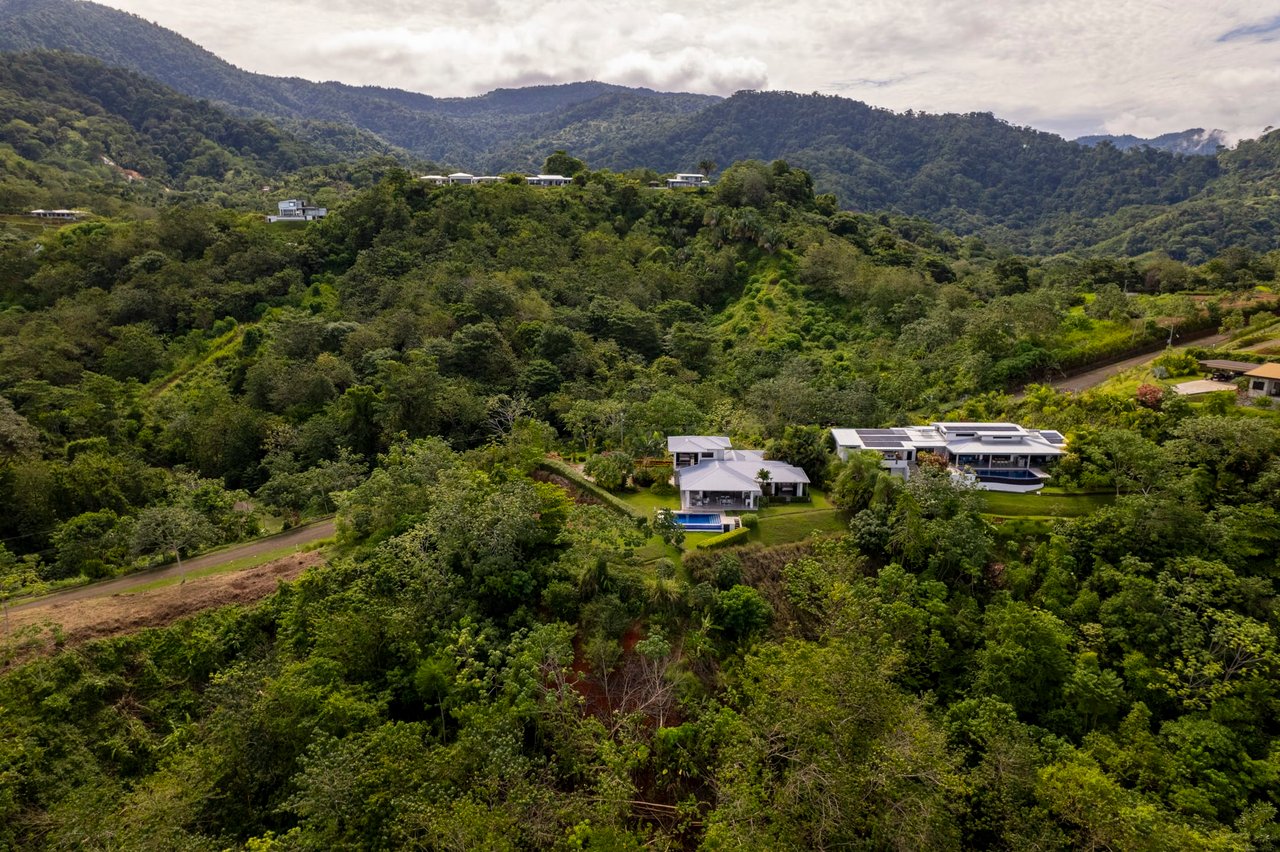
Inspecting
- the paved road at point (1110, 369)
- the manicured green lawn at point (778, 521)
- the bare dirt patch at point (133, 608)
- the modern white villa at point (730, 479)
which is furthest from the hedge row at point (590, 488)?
the paved road at point (1110, 369)

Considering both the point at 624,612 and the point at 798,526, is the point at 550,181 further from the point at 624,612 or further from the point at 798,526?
the point at 624,612

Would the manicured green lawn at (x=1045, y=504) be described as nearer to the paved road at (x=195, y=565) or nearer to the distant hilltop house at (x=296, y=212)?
the paved road at (x=195, y=565)

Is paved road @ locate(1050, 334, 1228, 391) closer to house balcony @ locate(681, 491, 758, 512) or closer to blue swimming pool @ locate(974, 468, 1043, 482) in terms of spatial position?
blue swimming pool @ locate(974, 468, 1043, 482)

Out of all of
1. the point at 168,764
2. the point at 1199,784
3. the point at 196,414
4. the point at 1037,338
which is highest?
the point at 1037,338

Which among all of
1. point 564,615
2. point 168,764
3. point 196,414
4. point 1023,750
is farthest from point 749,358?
point 168,764

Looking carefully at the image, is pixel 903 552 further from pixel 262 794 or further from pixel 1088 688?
pixel 262 794

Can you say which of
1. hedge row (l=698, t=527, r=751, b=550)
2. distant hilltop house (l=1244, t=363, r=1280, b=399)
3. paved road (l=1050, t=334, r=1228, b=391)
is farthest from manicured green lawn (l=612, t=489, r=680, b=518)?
distant hilltop house (l=1244, t=363, r=1280, b=399)

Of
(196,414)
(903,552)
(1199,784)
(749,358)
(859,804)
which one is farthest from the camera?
(749,358)
